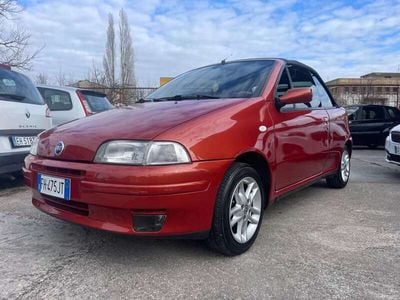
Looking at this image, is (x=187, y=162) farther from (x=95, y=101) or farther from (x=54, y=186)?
(x=95, y=101)

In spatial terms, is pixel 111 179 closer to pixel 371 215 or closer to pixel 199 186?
pixel 199 186

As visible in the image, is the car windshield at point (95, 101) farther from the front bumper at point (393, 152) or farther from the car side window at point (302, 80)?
the front bumper at point (393, 152)

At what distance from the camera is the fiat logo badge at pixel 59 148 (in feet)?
8.81

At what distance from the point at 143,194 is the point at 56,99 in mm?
5074

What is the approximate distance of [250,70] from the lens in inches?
142

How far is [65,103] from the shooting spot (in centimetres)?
671

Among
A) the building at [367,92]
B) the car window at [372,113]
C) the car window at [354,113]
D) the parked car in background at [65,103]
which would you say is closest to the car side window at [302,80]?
the parked car in background at [65,103]

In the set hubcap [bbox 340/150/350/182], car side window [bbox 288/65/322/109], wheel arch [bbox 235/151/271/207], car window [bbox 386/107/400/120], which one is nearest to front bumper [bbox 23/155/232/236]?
wheel arch [bbox 235/151/271/207]

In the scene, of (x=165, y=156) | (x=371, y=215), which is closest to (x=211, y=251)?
(x=165, y=156)

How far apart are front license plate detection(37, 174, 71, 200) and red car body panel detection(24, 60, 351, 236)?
5 centimetres

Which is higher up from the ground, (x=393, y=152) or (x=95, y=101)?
(x=95, y=101)

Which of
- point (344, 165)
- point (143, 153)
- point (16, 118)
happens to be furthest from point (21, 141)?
point (344, 165)

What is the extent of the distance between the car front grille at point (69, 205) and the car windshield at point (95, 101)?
4308mm

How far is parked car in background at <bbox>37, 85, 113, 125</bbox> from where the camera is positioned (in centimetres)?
661
